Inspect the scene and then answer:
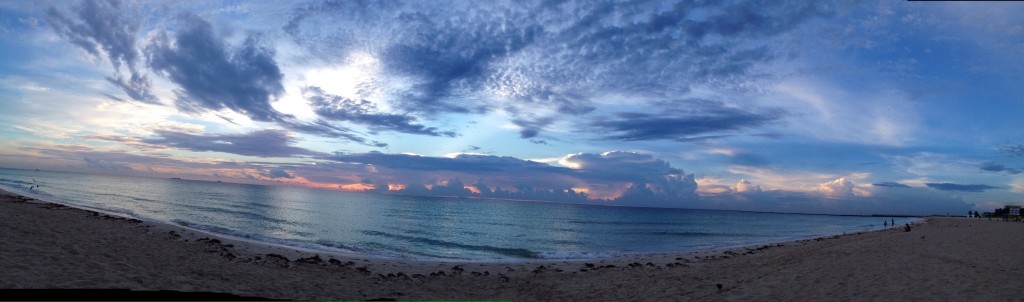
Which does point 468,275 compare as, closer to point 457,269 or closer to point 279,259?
point 457,269

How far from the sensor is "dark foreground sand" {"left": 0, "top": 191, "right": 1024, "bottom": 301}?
11.7 metres

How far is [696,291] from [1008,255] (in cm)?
1657

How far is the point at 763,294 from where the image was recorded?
1276 cm

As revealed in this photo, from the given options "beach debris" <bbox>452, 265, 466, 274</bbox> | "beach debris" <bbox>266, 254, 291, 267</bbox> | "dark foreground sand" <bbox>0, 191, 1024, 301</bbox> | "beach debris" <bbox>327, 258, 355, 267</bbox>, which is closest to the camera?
"dark foreground sand" <bbox>0, 191, 1024, 301</bbox>

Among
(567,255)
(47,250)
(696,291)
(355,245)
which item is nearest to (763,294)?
(696,291)

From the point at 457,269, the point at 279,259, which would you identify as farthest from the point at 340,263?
the point at 457,269

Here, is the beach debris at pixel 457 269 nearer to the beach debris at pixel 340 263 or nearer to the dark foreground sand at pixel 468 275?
the dark foreground sand at pixel 468 275

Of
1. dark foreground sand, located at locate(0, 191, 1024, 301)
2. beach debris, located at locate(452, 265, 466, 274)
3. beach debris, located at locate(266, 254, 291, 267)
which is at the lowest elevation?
beach debris, located at locate(452, 265, 466, 274)

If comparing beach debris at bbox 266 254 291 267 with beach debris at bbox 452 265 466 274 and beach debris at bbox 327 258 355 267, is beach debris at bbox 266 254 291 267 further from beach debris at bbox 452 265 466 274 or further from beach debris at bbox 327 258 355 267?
beach debris at bbox 452 265 466 274

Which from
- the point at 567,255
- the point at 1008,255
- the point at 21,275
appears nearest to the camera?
the point at 21,275

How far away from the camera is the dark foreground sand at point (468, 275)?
38.4ft

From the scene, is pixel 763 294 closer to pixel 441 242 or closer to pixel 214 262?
pixel 214 262

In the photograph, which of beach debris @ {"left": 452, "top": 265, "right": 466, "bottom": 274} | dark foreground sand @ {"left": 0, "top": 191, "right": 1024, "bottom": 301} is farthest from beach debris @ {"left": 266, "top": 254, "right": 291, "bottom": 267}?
beach debris @ {"left": 452, "top": 265, "right": 466, "bottom": 274}

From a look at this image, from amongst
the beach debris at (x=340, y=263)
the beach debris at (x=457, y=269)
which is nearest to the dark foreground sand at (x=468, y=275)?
the beach debris at (x=457, y=269)
